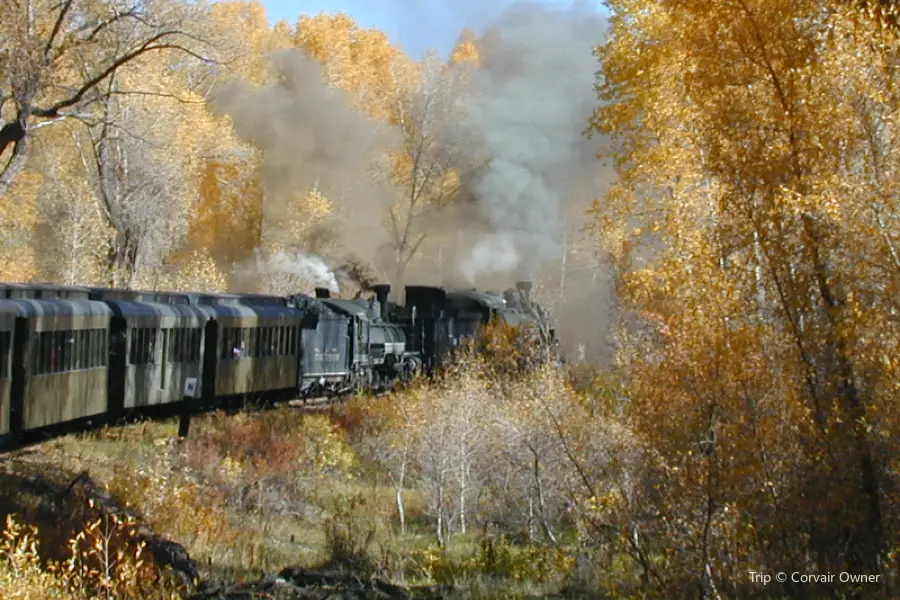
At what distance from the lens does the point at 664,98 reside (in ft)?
57.4

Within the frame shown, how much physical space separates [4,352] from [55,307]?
5.83 ft

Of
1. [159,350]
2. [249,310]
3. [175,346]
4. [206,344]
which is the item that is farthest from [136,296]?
[249,310]

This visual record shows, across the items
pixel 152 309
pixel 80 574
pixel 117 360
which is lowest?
pixel 80 574

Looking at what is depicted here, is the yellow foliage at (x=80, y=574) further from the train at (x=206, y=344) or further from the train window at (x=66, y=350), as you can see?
the train at (x=206, y=344)

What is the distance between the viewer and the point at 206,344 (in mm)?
20578

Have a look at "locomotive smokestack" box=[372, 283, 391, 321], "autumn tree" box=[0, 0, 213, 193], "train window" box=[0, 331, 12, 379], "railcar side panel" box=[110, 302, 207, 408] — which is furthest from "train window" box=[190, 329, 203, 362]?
"locomotive smokestack" box=[372, 283, 391, 321]

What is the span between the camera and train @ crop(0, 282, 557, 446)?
14195 mm

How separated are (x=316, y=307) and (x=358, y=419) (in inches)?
137

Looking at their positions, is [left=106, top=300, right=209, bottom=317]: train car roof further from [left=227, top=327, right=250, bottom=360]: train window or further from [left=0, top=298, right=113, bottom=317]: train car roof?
[left=227, top=327, right=250, bottom=360]: train window

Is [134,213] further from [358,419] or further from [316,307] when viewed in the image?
[358,419]

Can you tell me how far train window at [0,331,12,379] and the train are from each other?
28mm

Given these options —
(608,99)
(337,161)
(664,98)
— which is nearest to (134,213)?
(337,161)

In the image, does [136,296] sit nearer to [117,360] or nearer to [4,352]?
[117,360]

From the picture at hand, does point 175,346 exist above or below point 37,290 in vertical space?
below
